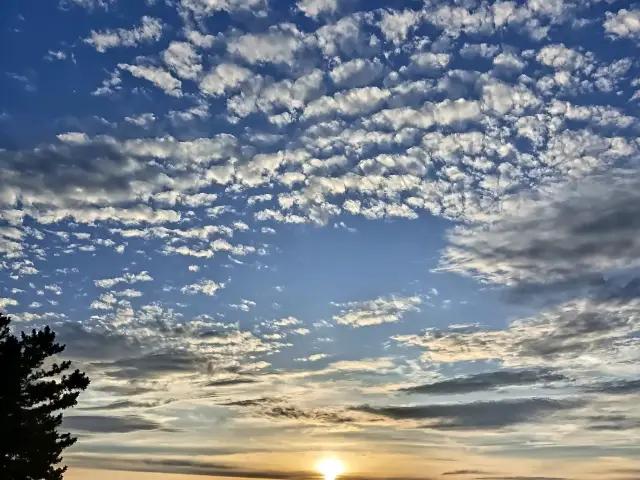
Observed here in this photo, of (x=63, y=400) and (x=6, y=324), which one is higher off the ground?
(x=6, y=324)

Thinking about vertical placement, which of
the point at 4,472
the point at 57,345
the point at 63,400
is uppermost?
the point at 57,345

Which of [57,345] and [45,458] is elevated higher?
[57,345]

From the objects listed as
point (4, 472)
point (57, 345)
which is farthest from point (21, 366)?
point (4, 472)

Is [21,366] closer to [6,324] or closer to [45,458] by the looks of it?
[6,324]

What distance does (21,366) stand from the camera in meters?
42.4

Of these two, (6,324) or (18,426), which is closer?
(18,426)

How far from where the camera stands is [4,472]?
4053 centimetres

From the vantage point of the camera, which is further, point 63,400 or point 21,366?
point 63,400

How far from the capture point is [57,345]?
44.8 meters

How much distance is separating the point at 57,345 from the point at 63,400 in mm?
3836

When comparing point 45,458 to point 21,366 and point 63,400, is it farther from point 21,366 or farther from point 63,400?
point 21,366

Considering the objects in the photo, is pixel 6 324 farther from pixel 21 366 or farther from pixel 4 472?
pixel 4 472

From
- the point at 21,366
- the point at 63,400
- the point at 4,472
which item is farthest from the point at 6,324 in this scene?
the point at 4,472

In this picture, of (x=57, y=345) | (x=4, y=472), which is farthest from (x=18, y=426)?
(x=57, y=345)
